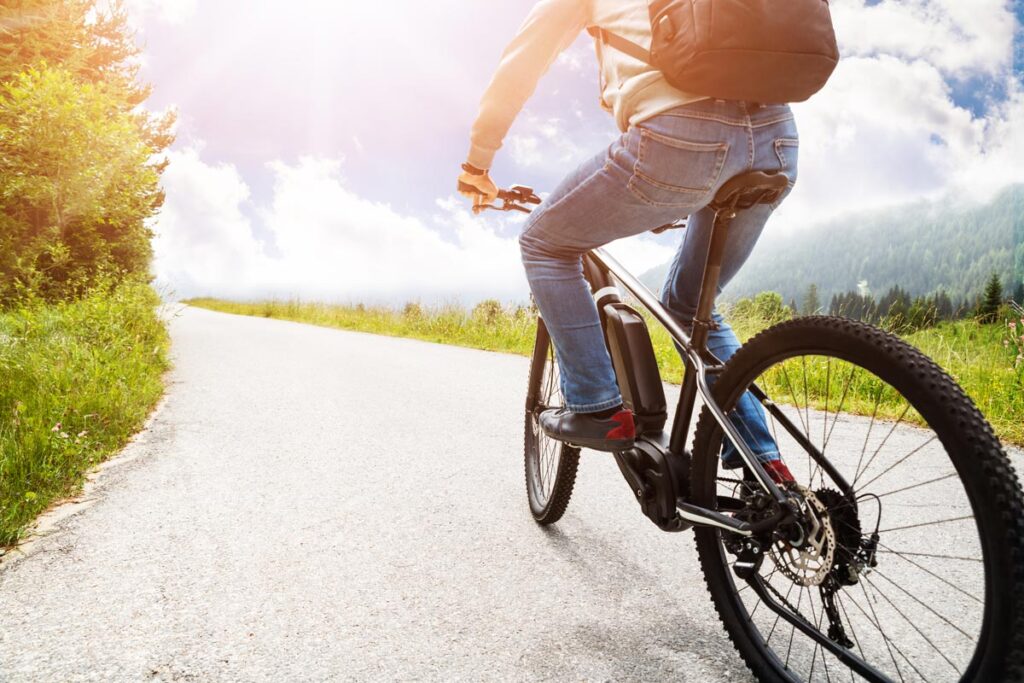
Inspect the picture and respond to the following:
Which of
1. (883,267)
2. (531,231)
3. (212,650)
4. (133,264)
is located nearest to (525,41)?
(531,231)

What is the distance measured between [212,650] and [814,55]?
2452 mm

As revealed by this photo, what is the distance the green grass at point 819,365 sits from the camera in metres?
3.38

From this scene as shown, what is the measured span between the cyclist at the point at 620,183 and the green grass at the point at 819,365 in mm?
503

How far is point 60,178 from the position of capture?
11711 millimetres

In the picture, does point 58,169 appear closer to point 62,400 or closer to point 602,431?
point 62,400

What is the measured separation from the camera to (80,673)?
6.23ft

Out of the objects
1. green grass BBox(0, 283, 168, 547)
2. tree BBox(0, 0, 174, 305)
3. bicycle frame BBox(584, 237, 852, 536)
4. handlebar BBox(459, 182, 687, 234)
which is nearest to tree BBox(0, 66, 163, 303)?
tree BBox(0, 0, 174, 305)

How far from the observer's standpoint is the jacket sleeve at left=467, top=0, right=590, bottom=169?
199 centimetres

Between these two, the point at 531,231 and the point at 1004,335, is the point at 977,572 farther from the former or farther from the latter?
the point at 1004,335

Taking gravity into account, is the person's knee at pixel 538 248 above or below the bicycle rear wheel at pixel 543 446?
above

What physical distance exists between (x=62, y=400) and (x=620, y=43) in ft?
14.8

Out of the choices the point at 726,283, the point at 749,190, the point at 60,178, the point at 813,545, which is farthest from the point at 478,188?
the point at 60,178

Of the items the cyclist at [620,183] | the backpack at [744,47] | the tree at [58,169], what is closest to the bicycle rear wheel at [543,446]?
the cyclist at [620,183]

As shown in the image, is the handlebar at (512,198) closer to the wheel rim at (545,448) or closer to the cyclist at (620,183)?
the cyclist at (620,183)
